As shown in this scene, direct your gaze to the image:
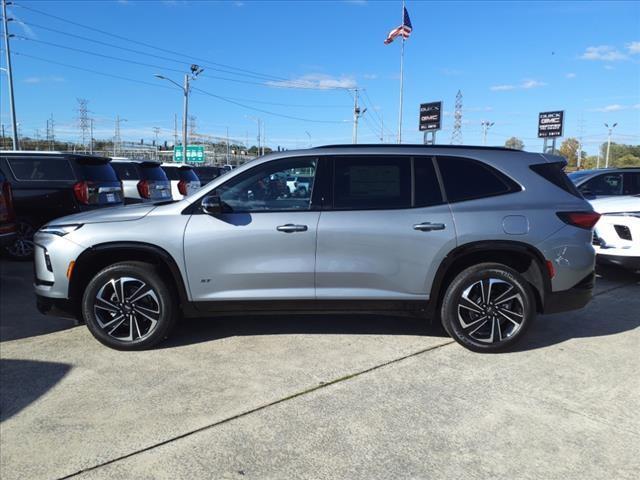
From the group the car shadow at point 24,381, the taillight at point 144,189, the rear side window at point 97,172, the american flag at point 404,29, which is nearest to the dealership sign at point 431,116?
the american flag at point 404,29

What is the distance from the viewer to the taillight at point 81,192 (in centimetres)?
827

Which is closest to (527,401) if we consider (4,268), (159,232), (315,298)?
(315,298)

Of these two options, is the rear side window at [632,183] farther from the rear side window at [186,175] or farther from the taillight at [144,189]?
the rear side window at [186,175]

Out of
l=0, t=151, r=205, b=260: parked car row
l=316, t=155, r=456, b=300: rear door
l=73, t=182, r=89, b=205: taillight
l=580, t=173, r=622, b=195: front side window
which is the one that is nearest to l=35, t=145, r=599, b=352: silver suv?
l=316, t=155, r=456, b=300: rear door

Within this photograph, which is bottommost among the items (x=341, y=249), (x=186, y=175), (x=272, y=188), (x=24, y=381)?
(x=24, y=381)

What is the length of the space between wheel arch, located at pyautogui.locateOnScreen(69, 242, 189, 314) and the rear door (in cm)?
121

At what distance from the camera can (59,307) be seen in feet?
14.0

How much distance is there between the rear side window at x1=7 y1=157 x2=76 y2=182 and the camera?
8.33m

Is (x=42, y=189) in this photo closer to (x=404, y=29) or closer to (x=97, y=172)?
(x=97, y=172)

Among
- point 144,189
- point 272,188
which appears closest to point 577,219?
point 272,188

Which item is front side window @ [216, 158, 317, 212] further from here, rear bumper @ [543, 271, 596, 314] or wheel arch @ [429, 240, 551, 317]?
rear bumper @ [543, 271, 596, 314]

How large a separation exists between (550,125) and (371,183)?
154ft

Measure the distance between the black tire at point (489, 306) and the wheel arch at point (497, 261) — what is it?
0.08 meters

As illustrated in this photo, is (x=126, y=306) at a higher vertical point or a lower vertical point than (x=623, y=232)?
lower
